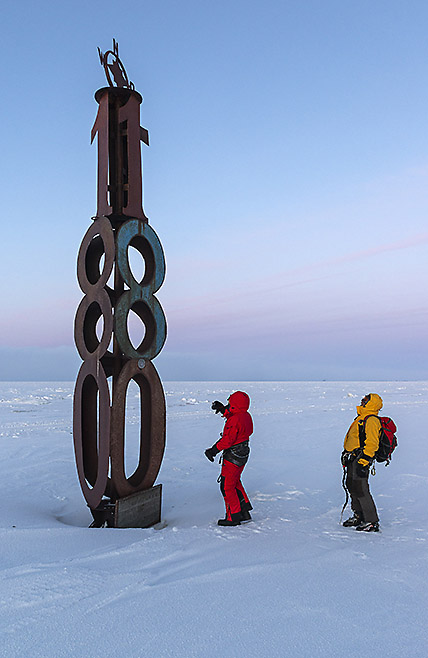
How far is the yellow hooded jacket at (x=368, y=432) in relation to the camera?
226 inches

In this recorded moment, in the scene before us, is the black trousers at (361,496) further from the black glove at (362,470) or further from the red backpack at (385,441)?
the red backpack at (385,441)

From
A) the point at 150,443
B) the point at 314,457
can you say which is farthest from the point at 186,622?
the point at 314,457

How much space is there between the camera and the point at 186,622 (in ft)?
9.98

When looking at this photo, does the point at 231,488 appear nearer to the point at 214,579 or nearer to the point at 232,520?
the point at 232,520

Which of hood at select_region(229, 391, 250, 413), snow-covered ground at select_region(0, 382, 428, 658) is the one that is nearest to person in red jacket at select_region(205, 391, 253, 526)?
hood at select_region(229, 391, 250, 413)

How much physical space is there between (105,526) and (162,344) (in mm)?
2346

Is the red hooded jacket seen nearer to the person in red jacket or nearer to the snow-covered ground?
the person in red jacket

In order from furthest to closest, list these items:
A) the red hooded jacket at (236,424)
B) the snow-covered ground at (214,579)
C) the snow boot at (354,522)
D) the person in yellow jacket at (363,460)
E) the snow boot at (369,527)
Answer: the red hooded jacket at (236,424)
the snow boot at (354,522)
the person in yellow jacket at (363,460)
the snow boot at (369,527)
the snow-covered ground at (214,579)

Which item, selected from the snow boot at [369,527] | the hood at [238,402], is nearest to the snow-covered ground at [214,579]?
the snow boot at [369,527]

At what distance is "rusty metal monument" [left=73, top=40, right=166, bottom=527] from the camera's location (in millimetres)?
5848

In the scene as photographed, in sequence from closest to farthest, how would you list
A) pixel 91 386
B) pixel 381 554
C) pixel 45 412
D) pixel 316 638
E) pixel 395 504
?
pixel 316 638, pixel 381 554, pixel 91 386, pixel 395 504, pixel 45 412

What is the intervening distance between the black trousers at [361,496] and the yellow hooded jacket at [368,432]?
0.21 m

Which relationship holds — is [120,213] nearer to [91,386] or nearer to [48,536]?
[91,386]

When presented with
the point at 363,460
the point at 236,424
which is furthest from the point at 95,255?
the point at 363,460
